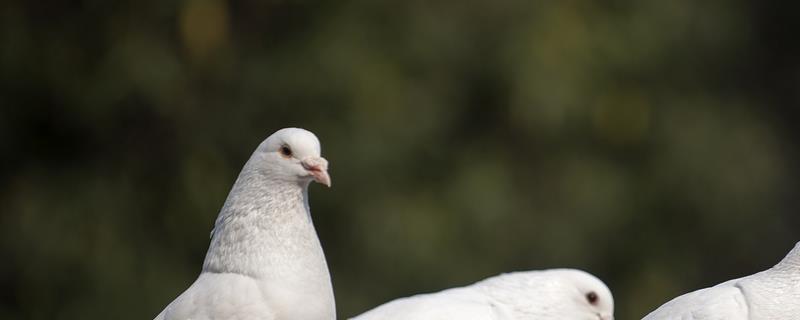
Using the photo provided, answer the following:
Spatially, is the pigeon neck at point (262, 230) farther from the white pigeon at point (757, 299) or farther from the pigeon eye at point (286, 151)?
the white pigeon at point (757, 299)

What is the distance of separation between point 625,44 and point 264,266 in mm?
8537

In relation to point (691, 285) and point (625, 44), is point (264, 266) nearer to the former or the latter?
point (625, 44)

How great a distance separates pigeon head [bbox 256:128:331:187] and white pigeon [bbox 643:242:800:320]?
1490 mm

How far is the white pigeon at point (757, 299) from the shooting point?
5.09 metres

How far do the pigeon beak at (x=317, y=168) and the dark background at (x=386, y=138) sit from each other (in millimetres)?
6600

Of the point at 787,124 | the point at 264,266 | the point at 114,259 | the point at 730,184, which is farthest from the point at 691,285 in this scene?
the point at 264,266

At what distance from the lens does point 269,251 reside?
489cm

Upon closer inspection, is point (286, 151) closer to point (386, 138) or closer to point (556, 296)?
point (556, 296)

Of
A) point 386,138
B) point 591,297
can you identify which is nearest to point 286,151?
point 591,297

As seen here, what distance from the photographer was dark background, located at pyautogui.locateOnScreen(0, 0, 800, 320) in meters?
11.6

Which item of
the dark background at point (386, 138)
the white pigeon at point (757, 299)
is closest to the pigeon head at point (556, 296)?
the white pigeon at point (757, 299)

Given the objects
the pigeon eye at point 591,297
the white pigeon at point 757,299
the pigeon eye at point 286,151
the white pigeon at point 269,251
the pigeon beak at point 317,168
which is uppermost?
the pigeon eye at point 286,151

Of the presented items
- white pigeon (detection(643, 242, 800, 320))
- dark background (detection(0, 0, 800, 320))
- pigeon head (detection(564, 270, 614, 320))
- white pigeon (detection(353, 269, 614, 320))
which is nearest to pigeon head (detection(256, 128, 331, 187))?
white pigeon (detection(353, 269, 614, 320))

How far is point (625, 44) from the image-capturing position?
1290 centimetres
